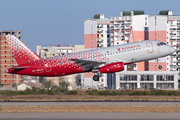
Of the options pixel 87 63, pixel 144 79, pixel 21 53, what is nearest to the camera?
pixel 87 63

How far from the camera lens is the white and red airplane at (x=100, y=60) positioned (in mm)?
56531

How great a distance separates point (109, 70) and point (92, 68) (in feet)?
9.69

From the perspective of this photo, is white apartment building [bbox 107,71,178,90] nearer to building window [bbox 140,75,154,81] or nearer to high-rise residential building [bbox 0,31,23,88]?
building window [bbox 140,75,154,81]

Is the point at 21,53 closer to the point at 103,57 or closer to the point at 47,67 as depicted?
the point at 47,67

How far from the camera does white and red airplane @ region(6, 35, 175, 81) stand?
185ft

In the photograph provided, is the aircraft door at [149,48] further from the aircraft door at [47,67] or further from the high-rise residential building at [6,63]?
the high-rise residential building at [6,63]

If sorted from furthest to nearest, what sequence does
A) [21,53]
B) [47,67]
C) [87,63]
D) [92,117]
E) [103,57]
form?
[21,53] < [47,67] < [87,63] < [103,57] < [92,117]

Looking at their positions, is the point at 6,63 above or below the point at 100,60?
above

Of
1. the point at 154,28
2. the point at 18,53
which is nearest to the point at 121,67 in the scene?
the point at 18,53

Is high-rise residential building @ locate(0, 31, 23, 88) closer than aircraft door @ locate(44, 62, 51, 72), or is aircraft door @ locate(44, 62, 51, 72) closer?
aircraft door @ locate(44, 62, 51, 72)

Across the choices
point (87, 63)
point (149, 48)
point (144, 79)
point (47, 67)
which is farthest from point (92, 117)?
point (144, 79)

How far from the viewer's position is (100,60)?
56969 millimetres

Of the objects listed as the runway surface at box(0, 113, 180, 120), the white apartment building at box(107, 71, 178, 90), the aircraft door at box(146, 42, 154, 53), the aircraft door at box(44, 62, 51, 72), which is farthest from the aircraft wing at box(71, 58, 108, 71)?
the white apartment building at box(107, 71, 178, 90)

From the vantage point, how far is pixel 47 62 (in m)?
58.3
